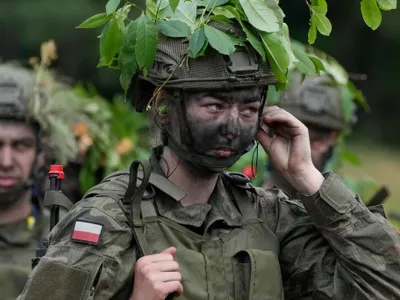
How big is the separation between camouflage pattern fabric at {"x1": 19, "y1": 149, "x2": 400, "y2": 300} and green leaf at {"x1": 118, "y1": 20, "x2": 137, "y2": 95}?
39 centimetres

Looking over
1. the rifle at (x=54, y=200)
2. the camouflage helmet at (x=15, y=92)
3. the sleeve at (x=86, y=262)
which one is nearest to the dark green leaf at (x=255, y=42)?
the sleeve at (x=86, y=262)

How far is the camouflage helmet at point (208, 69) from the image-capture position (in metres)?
6.20

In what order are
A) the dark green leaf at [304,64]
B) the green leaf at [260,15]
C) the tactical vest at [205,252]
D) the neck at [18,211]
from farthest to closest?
the neck at [18,211]
the dark green leaf at [304,64]
the green leaf at [260,15]
the tactical vest at [205,252]

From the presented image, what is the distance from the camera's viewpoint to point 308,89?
39.1 ft

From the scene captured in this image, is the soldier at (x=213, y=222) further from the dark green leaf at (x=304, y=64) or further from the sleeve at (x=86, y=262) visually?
the dark green leaf at (x=304, y=64)

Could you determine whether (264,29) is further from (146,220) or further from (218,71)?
(146,220)

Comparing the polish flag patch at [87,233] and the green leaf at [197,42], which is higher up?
the green leaf at [197,42]

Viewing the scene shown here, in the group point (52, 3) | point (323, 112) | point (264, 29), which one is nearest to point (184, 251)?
point (264, 29)

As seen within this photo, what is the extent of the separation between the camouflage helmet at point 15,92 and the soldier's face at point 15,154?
9 cm

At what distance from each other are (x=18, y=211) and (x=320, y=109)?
111 inches

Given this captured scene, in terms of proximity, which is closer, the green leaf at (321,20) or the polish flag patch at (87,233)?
the polish flag patch at (87,233)

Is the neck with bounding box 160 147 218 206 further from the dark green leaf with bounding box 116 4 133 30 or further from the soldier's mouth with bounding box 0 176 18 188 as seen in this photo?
the soldier's mouth with bounding box 0 176 18 188

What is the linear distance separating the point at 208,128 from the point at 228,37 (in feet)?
1.32

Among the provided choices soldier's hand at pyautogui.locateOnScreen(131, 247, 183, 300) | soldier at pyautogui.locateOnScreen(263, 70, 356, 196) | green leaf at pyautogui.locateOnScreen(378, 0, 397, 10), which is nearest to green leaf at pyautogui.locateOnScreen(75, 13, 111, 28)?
soldier's hand at pyautogui.locateOnScreen(131, 247, 183, 300)
